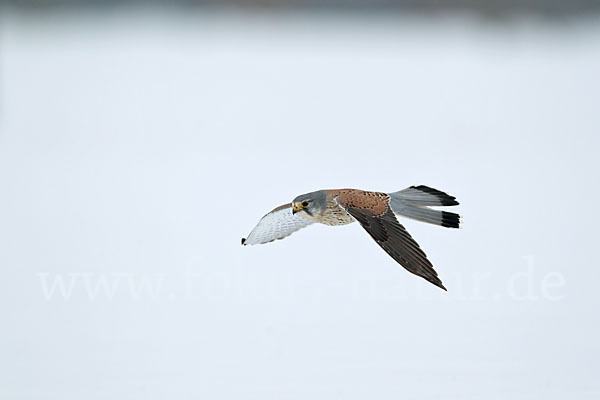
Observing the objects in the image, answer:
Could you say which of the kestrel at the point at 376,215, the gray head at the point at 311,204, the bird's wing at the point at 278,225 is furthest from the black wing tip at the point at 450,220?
the bird's wing at the point at 278,225

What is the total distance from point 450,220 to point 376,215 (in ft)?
0.90

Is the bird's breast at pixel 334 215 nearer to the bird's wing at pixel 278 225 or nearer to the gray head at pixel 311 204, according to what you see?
the gray head at pixel 311 204

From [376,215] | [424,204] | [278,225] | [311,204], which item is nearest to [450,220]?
[424,204]

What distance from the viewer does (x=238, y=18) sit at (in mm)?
9281

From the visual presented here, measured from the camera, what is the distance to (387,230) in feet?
6.14

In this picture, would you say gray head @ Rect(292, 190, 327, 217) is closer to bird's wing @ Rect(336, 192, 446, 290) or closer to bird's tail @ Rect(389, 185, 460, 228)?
bird's wing @ Rect(336, 192, 446, 290)

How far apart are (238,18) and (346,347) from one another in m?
7.89

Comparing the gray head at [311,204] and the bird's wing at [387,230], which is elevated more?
the gray head at [311,204]

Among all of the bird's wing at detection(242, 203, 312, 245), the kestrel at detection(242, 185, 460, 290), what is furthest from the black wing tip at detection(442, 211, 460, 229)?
the bird's wing at detection(242, 203, 312, 245)

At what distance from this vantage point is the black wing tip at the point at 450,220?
81.9 inches

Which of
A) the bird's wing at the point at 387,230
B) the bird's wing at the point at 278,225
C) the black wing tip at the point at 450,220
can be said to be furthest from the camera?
the bird's wing at the point at 278,225

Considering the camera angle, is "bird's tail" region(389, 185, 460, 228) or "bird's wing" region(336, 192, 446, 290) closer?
"bird's wing" region(336, 192, 446, 290)

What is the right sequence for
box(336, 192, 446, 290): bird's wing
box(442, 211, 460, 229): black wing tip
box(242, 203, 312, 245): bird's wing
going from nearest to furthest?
1. box(336, 192, 446, 290): bird's wing
2. box(442, 211, 460, 229): black wing tip
3. box(242, 203, 312, 245): bird's wing

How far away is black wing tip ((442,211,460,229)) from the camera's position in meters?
2.08
